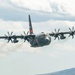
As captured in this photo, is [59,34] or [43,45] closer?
[43,45]

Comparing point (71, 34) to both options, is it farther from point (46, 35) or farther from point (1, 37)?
point (1, 37)

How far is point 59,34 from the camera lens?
7564 inches

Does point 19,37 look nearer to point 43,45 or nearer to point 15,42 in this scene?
point 15,42

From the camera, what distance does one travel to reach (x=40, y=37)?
18062 centimetres

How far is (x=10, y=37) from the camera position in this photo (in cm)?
18738

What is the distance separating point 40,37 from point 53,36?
46.7 feet

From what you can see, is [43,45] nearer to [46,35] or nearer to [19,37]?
[46,35]

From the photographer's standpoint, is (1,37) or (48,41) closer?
(48,41)

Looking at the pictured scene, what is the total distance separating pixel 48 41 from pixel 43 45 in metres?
→ 3.81

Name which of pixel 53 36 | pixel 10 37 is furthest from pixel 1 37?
pixel 53 36

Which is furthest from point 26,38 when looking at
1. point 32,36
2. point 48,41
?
point 48,41

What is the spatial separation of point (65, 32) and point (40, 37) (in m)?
20.8

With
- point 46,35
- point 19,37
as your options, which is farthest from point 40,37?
point 19,37

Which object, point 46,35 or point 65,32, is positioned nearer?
point 46,35
